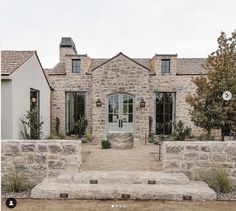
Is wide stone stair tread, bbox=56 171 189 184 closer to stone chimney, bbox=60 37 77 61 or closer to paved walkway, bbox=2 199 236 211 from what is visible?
paved walkway, bbox=2 199 236 211

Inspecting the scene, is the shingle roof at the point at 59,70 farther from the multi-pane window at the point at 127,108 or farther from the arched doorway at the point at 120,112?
the multi-pane window at the point at 127,108

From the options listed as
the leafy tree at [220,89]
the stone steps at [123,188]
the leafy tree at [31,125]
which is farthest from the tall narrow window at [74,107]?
the stone steps at [123,188]

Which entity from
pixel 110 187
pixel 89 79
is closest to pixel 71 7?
pixel 110 187

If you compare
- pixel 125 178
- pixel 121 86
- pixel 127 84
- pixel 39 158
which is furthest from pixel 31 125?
pixel 125 178

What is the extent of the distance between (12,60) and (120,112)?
682cm

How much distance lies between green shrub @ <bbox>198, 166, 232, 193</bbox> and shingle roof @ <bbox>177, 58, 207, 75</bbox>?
10595mm

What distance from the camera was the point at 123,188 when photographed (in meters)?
5.61

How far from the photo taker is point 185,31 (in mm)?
12414

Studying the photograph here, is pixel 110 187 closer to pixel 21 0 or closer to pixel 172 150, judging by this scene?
pixel 172 150

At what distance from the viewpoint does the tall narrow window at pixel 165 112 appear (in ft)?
54.1

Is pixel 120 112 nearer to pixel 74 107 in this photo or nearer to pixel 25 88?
pixel 74 107

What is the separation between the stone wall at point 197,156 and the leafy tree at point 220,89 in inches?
156

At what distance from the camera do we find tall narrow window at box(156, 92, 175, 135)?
1648 centimetres


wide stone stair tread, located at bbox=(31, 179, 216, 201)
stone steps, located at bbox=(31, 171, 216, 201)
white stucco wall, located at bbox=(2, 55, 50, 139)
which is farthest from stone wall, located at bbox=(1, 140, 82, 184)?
white stucco wall, located at bbox=(2, 55, 50, 139)
